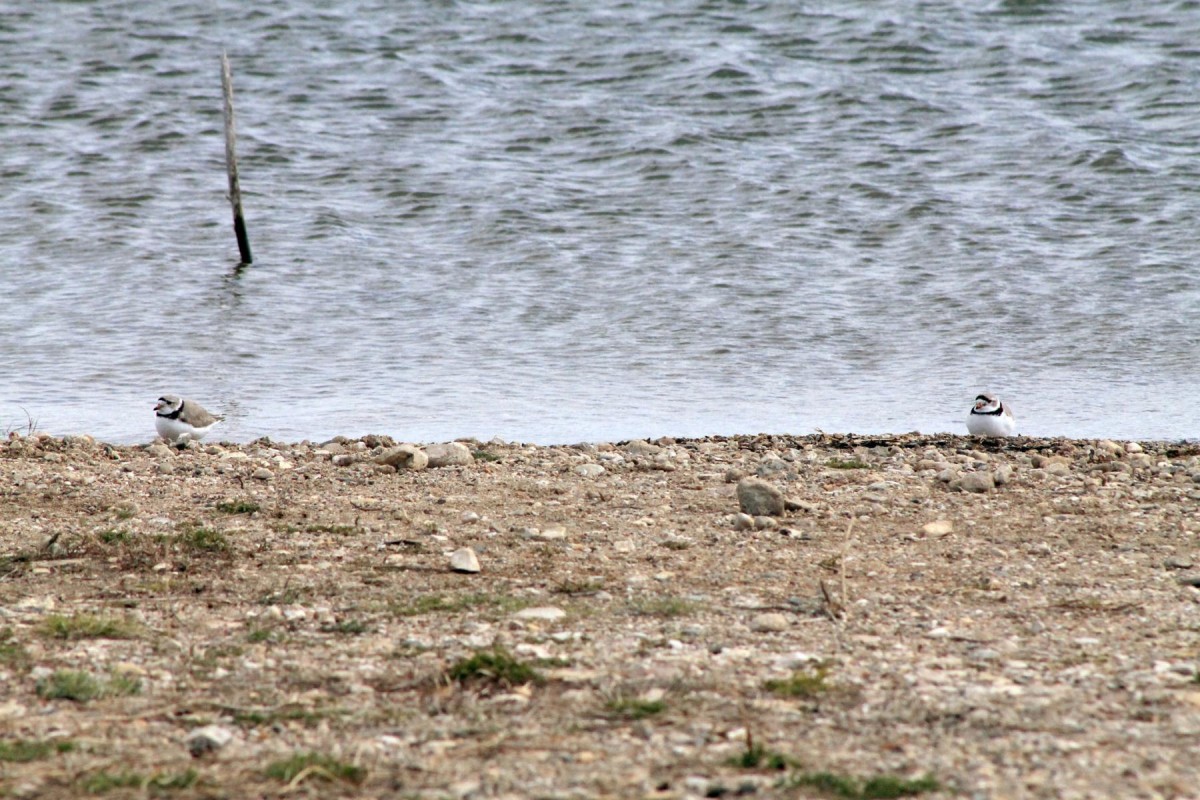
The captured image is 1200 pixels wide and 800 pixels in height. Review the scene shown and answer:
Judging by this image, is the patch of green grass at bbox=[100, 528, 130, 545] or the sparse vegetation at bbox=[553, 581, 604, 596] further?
the patch of green grass at bbox=[100, 528, 130, 545]

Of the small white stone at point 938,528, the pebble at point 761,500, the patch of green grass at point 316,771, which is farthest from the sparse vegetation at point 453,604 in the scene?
the small white stone at point 938,528

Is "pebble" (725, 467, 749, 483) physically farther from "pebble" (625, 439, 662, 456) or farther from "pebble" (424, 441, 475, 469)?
"pebble" (424, 441, 475, 469)

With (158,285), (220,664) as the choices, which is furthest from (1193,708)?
(158,285)

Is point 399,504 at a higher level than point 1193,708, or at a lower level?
lower

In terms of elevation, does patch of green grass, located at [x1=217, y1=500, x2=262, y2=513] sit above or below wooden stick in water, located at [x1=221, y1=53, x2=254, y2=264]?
above

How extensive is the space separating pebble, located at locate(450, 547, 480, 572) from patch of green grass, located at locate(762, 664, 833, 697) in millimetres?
1969

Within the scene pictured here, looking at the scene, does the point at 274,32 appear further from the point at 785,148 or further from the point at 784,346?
the point at 784,346

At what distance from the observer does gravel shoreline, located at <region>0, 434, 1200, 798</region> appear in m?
4.12

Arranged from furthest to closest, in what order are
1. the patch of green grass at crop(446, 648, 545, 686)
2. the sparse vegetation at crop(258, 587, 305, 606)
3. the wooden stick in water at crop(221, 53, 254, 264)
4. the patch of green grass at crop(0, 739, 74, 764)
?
the wooden stick in water at crop(221, 53, 254, 264) → the sparse vegetation at crop(258, 587, 305, 606) → the patch of green grass at crop(446, 648, 545, 686) → the patch of green grass at crop(0, 739, 74, 764)

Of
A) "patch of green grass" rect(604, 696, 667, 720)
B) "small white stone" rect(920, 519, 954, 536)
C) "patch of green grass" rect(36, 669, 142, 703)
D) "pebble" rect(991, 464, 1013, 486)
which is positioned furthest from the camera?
"pebble" rect(991, 464, 1013, 486)

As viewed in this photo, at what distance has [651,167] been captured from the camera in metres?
20.4

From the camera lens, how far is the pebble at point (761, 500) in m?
7.54

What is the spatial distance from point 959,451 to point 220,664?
20.6 feet

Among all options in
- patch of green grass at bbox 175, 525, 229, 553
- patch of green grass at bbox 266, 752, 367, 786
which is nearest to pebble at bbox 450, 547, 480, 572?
patch of green grass at bbox 175, 525, 229, 553
